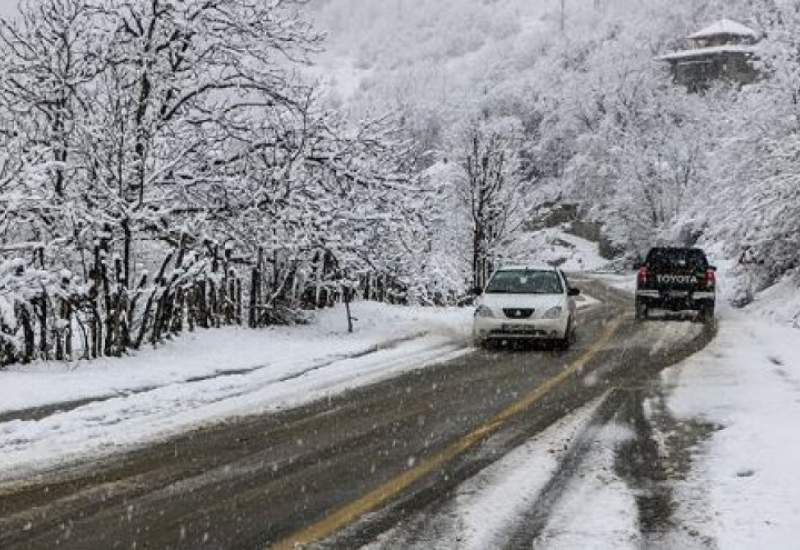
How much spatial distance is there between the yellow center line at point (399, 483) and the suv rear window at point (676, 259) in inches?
573

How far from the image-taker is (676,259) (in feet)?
86.0

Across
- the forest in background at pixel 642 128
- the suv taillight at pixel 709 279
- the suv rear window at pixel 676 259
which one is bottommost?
the suv taillight at pixel 709 279

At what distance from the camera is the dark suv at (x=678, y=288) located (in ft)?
82.2

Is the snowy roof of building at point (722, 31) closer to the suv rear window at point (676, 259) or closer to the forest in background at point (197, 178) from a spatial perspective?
the forest in background at point (197, 178)

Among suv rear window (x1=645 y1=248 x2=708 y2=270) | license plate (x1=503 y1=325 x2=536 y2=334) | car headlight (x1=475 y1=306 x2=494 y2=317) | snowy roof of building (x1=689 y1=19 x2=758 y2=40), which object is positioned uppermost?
snowy roof of building (x1=689 y1=19 x2=758 y2=40)

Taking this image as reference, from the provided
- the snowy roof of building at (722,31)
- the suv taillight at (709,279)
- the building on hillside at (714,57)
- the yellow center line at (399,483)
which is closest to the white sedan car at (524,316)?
the yellow center line at (399,483)

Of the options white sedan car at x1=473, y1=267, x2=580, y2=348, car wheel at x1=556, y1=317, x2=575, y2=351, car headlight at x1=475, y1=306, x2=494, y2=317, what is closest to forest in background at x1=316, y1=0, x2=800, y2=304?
car headlight at x1=475, y1=306, x2=494, y2=317

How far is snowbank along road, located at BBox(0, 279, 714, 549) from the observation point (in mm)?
5660

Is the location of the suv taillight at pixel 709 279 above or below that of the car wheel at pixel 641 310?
above

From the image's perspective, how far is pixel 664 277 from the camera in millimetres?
25422

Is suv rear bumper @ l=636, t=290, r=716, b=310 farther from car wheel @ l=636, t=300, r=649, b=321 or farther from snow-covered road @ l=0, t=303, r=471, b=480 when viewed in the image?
snow-covered road @ l=0, t=303, r=471, b=480

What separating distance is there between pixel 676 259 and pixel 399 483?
20.8 metres

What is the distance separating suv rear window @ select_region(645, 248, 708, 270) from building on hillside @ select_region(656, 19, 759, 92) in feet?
285

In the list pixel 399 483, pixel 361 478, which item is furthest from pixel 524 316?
pixel 399 483
